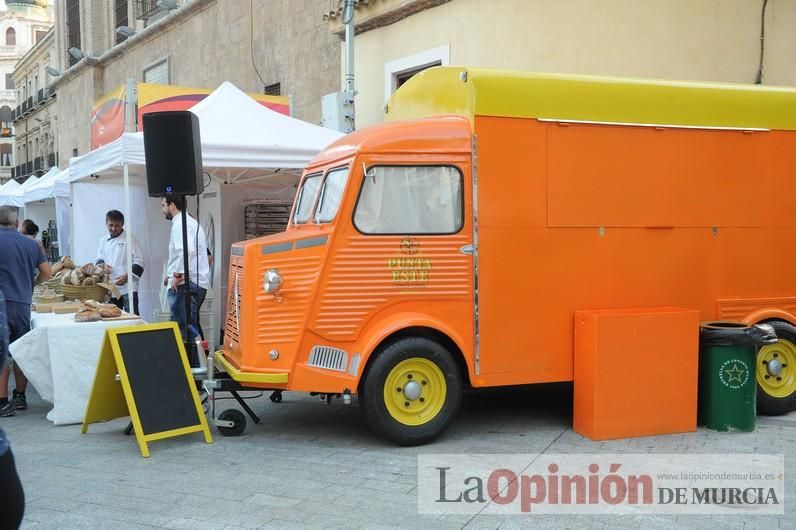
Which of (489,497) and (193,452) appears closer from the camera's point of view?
(489,497)

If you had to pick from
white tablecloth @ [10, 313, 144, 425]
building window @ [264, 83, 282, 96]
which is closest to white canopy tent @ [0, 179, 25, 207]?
building window @ [264, 83, 282, 96]

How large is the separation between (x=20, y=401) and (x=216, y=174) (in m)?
4.30

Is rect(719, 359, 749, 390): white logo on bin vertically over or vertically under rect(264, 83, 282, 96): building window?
under

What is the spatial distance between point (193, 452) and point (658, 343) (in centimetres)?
384

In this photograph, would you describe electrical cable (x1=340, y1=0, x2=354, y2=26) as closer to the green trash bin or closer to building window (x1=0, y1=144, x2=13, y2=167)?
the green trash bin

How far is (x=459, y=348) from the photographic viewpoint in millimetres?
5906

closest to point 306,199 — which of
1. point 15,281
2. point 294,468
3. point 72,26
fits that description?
point 294,468

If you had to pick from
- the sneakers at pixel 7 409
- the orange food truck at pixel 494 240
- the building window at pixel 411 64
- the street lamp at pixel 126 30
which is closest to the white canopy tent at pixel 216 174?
the sneakers at pixel 7 409

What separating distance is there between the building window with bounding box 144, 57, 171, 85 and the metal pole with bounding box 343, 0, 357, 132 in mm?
12286

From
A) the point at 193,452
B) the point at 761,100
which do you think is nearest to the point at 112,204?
the point at 193,452

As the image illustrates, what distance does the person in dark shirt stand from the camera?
2.49 meters

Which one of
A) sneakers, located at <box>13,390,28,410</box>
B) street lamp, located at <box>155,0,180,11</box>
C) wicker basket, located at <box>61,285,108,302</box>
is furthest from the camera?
street lamp, located at <box>155,0,180,11</box>

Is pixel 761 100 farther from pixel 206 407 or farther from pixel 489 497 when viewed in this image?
pixel 206 407

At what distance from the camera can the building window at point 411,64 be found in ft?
38.3
